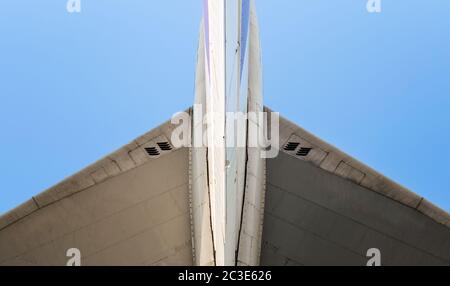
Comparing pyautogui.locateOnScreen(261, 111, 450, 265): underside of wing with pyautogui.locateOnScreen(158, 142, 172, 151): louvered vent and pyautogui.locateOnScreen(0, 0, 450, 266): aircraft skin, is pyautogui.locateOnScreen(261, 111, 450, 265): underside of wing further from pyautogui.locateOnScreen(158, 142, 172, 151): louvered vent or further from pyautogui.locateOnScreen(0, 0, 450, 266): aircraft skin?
pyautogui.locateOnScreen(158, 142, 172, 151): louvered vent

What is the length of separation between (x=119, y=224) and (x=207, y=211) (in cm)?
165

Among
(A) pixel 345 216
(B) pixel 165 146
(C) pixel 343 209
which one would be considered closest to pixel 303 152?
(C) pixel 343 209

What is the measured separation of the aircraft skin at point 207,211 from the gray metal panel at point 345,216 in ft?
0.06

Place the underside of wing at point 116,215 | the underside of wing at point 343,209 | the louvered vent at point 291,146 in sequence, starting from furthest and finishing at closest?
the louvered vent at point 291,146 → the underside of wing at point 343,209 → the underside of wing at point 116,215

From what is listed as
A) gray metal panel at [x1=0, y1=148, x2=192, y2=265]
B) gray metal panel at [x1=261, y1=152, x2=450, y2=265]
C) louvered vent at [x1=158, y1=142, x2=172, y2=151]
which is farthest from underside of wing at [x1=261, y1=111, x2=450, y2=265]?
louvered vent at [x1=158, y1=142, x2=172, y2=151]

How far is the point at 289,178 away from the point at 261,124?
1.14 metres

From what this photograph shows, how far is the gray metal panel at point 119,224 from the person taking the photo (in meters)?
8.52

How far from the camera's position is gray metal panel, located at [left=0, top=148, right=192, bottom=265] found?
852 cm

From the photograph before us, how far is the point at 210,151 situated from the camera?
7641mm

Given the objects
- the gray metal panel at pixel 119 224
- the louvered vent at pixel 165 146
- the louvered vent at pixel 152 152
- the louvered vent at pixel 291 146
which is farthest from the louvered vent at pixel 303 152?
the louvered vent at pixel 152 152

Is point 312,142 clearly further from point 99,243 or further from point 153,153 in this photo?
point 99,243

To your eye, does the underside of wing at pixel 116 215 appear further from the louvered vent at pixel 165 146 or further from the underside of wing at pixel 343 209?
the underside of wing at pixel 343 209

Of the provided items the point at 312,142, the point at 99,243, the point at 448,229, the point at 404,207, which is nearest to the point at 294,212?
the point at 312,142

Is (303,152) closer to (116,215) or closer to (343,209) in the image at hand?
(343,209)
